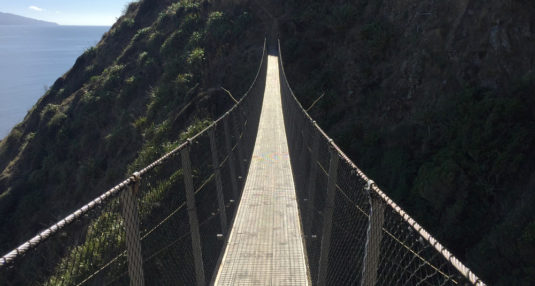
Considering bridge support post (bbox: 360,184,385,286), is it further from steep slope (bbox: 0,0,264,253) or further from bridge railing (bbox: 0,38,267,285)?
steep slope (bbox: 0,0,264,253)

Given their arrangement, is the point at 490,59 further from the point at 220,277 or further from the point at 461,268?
the point at 461,268

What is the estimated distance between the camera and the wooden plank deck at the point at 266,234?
4113 millimetres

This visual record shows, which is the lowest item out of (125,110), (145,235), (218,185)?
(125,110)

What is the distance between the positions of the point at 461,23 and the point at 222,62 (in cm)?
1360

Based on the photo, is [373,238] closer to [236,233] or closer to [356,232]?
[356,232]

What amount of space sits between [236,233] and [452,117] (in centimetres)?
615

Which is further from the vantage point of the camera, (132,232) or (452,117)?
(452,117)

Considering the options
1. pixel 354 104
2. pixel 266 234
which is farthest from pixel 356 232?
pixel 354 104

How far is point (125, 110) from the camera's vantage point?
2311 cm

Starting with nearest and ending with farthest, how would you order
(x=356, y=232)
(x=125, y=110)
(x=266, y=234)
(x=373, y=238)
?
(x=373, y=238), (x=356, y=232), (x=266, y=234), (x=125, y=110)

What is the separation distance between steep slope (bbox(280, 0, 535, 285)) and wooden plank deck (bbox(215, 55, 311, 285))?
9.92 ft

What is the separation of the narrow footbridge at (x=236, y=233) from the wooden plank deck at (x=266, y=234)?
0.02 m

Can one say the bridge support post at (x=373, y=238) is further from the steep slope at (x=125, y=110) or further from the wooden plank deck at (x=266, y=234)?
the steep slope at (x=125, y=110)

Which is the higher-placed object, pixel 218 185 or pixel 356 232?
pixel 218 185
